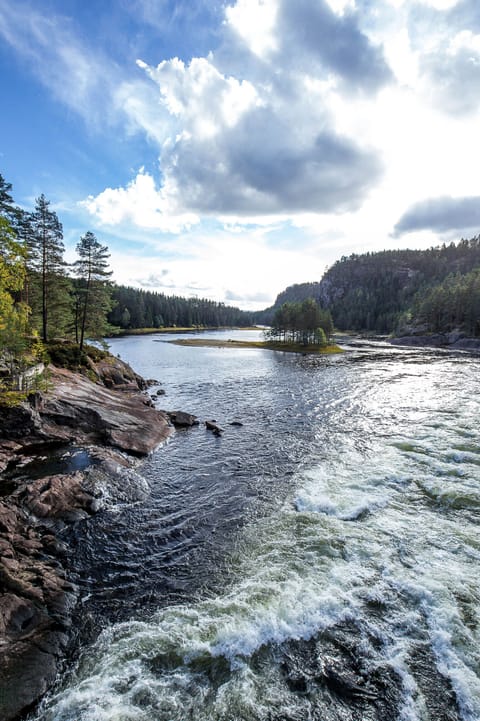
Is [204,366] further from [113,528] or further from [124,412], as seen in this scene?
[113,528]

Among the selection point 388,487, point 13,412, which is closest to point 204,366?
point 13,412

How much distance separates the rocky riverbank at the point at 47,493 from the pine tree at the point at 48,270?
549 inches

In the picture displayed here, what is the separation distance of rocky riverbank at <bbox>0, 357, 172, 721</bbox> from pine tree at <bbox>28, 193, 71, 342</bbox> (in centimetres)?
1395

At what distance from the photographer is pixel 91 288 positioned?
38.0 metres

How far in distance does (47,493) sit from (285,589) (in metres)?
10.2

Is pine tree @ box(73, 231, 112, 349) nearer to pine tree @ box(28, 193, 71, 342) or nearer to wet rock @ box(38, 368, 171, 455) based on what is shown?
pine tree @ box(28, 193, 71, 342)

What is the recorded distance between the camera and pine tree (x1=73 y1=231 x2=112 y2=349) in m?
36.1

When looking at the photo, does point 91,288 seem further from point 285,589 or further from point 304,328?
point 304,328

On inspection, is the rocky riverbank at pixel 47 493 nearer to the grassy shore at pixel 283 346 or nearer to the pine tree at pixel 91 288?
the pine tree at pixel 91 288

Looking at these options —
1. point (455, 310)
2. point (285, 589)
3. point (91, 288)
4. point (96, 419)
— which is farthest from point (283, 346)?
point (285, 589)

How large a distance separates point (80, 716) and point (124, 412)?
19.1 metres

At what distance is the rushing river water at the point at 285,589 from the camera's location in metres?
6.88

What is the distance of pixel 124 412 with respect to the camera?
24312mm

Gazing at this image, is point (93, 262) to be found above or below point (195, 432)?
above
